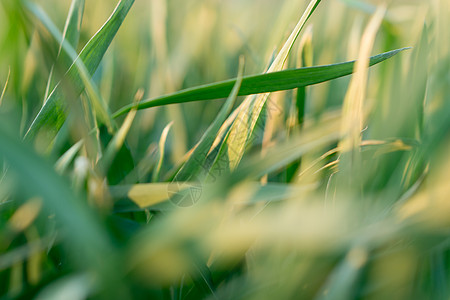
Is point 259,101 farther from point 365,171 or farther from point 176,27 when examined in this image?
point 176,27

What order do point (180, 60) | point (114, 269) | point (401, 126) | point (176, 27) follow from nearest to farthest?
point (114, 269) < point (401, 126) < point (180, 60) < point (176, 27)

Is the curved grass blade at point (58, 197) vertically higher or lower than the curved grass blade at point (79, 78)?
lower

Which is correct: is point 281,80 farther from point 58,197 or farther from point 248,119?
point 58,197

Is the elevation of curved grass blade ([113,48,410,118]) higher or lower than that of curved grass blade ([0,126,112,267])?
higher

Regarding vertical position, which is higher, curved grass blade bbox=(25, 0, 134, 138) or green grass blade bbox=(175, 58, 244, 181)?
curved grass blade bbox=(25, 0, 134, 138)

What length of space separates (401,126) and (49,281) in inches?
8.7

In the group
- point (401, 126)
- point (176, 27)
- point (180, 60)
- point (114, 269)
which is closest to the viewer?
point (114, 269)

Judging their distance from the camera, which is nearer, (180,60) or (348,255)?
(348,255)

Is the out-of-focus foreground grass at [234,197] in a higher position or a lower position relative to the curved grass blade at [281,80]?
lower

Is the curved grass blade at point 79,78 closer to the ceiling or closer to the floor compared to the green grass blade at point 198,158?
closer to the ceiling

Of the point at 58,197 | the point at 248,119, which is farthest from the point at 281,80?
the point at 58,197

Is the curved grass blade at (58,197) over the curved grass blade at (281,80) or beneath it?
beneath

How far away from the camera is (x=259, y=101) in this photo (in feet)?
0.87

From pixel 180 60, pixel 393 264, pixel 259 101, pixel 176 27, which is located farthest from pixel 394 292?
pixel 176 27
